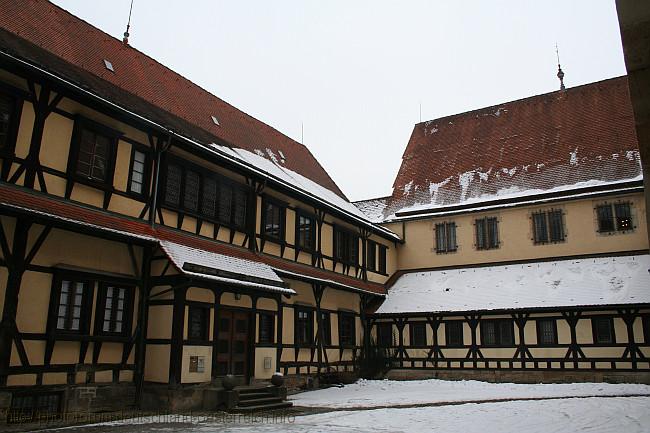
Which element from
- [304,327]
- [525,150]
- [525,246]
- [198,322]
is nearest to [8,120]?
[198,322]

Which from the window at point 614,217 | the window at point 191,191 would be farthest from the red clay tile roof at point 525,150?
the window at point 191,191

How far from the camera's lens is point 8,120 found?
11406mm

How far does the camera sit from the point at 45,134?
11953 millimetres

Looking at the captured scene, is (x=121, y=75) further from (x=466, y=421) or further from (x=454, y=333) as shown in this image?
(x=454, y=333)

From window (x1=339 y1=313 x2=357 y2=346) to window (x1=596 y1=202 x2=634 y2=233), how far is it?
11220 mm

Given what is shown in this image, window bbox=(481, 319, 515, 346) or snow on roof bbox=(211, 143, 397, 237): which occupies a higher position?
snow on roof bbox=(211, 143, 397, 237)

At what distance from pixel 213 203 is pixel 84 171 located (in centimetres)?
416

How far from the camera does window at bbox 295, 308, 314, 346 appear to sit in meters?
19.4

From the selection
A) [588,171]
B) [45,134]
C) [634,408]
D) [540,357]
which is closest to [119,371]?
[45,134]

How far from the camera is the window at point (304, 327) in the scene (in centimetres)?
1939

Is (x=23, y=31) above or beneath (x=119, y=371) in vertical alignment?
above

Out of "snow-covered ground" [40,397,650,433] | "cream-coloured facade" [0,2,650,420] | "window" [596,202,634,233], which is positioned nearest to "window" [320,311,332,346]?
"cream-coloured facade" [0,2,650,420]

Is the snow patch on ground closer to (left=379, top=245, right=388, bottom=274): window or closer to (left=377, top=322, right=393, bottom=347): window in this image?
(left=377, top=322, right=393, bottom=347): window

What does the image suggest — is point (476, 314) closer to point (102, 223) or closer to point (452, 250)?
point (452, 250)
